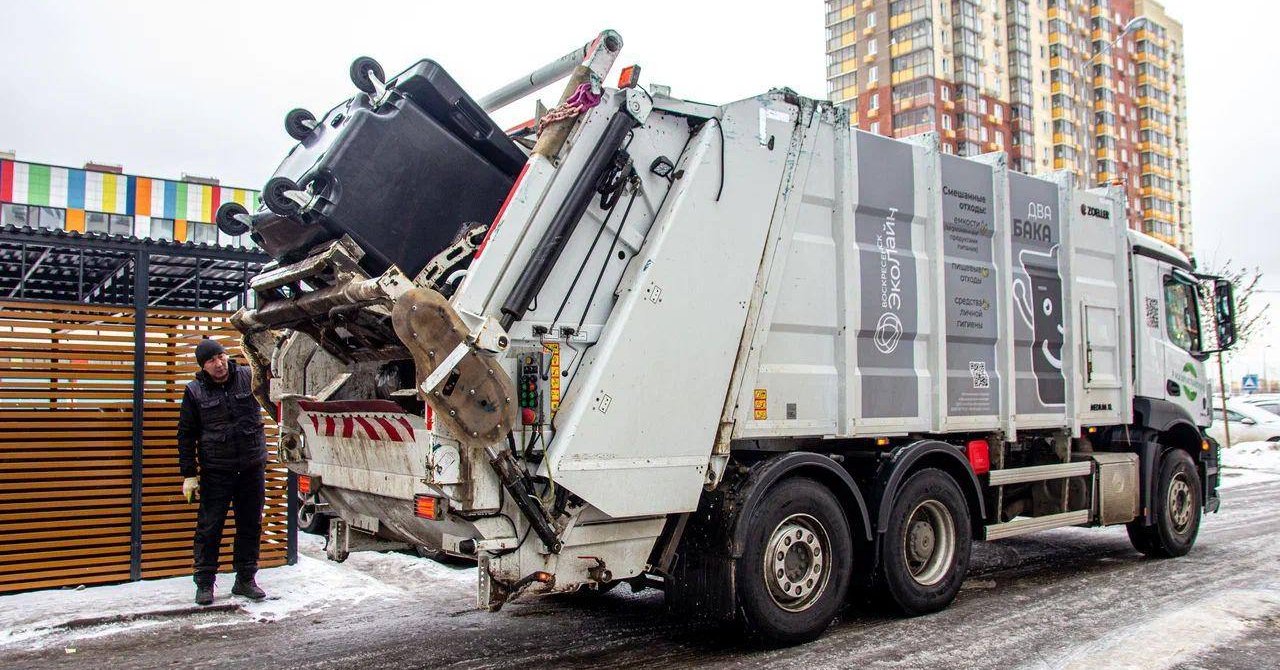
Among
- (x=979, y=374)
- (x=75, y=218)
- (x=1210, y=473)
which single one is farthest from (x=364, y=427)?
(x=75, y=218)

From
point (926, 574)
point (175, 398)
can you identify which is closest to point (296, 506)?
point (175, 398)

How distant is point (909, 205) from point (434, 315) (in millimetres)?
3381

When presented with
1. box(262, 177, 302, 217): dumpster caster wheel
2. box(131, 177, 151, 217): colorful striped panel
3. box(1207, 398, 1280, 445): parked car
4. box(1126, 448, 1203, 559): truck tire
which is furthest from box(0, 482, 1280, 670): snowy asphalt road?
box(131, 177, 151, 217): colorful striped panel

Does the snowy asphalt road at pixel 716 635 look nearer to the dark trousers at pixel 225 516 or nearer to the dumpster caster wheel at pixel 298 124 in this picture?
the dark trousers at pixel 225 516

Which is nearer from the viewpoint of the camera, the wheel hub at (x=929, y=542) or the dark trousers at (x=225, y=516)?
the wheel hub at (x=929, y=542)

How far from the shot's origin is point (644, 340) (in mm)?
4609

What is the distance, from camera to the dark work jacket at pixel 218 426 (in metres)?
6.36

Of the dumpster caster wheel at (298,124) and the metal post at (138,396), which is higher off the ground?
the dumpster caster wheel at (298,124)

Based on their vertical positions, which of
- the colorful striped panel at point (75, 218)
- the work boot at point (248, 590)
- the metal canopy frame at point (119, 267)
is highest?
the colorful striped panel at point (75, 218)

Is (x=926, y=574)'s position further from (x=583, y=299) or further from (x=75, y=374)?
(x=75, y=374)

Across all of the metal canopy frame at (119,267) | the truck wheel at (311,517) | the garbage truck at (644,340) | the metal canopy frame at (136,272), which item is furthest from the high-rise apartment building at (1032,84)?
the truck wheel at (311,517)

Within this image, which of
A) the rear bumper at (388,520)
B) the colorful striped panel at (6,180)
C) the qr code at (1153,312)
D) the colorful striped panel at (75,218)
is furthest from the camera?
the colorful striped panel at (6,180)

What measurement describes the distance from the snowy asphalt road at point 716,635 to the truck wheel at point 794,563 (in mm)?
161

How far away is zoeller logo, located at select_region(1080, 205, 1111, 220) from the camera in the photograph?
763cm
